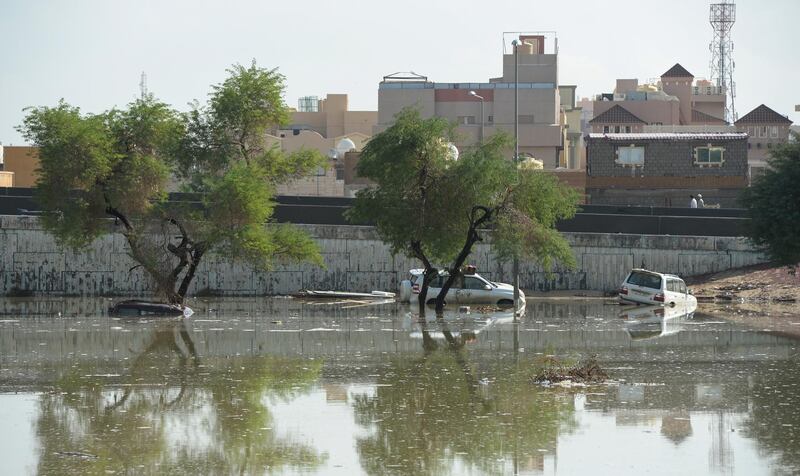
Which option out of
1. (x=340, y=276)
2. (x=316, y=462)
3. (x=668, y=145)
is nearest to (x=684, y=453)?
(x=316, y=462)

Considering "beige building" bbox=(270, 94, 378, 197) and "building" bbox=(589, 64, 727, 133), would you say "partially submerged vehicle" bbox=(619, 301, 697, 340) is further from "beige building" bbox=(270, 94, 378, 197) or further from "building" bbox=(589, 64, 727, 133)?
"building" bbox=(589, 64, 727, 133)

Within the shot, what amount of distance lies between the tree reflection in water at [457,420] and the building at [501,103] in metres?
82.5

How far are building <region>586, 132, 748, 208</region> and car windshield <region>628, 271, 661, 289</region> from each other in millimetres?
30416

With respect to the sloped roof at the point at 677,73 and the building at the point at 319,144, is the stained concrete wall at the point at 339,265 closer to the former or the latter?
the building at the point at 319,144

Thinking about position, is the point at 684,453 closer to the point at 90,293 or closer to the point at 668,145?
the point at 90,293

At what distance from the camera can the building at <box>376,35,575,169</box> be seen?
107 m

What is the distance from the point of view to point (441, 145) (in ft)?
138

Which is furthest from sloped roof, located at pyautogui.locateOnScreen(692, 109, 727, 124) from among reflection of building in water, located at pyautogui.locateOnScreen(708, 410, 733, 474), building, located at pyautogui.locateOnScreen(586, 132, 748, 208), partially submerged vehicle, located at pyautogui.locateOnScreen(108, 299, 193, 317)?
reflection of building in water, located at pyautogui.locateOnScreen(708, 410, 733, 474)

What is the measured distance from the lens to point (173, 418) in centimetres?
1878

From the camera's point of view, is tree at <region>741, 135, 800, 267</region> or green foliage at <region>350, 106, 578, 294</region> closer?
green foliage at <region>350, 106, 578, 294</region>

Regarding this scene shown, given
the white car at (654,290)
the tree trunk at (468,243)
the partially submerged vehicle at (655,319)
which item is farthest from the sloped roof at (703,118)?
the tree trunk at (468,243)

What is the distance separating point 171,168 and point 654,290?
17386 millimetres

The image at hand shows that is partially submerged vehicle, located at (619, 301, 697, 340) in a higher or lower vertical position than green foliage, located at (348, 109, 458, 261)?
lower

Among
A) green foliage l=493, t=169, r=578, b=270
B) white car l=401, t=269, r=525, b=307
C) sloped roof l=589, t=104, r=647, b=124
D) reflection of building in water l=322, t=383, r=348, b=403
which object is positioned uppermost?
sloped roof l=589, t=104, r=647, b=124
